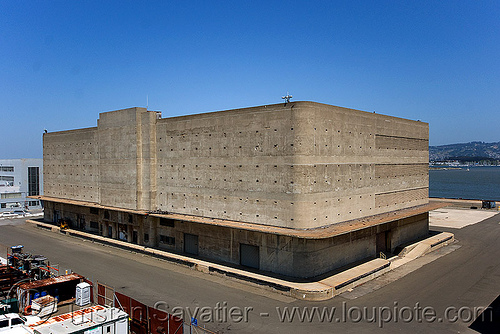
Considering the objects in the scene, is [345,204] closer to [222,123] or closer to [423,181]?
[222,123]

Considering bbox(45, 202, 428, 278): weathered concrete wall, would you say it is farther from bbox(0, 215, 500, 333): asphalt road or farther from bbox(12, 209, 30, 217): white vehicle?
bbox(12, 209, 30, 217): white vehicle

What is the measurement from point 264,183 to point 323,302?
29.5ft

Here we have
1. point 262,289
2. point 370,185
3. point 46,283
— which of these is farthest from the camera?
point 370,185

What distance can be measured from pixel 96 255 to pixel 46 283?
12051mm

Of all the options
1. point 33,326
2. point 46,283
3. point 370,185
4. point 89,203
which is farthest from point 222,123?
point 89,203

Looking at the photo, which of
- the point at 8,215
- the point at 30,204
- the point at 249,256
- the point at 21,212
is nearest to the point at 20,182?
the point at 30,204

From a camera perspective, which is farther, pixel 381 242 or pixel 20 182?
pixel 20 182

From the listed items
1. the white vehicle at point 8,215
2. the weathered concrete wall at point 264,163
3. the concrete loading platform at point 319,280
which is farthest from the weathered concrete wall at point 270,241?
the white vehicle at point 8,215

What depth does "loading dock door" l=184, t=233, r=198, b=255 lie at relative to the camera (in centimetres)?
3189

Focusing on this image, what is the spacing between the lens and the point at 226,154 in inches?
1170

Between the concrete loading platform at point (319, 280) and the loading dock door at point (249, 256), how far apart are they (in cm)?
107

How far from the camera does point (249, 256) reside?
28.1 meters

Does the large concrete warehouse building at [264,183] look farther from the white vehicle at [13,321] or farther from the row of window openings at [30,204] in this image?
the row of window openings at [30,204]

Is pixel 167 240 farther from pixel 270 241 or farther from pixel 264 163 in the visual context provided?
pixel 264 163
